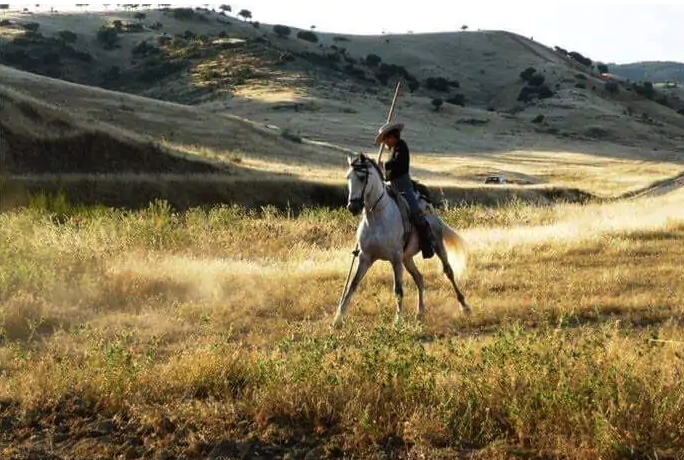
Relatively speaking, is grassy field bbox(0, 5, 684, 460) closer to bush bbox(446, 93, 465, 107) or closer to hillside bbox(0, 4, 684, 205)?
hillside bbox(0, 4, 684, 205)

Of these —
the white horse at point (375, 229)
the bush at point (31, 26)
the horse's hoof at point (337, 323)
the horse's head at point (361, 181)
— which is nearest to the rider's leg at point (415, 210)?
the white horse at point (375, 229)

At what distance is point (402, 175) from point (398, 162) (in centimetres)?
27

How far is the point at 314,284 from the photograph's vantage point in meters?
14.4

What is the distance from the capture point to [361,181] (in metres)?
11.0

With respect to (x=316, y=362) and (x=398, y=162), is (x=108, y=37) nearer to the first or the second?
(x=398, y=162)

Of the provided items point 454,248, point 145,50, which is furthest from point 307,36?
point 454,248

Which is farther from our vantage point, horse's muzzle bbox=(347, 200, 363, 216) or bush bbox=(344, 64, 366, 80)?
bush bbox=(344, 64, 366, 80)

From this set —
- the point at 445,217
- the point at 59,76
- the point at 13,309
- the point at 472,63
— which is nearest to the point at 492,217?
the point at 445,217

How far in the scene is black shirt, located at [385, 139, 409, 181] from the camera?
12.1 meters

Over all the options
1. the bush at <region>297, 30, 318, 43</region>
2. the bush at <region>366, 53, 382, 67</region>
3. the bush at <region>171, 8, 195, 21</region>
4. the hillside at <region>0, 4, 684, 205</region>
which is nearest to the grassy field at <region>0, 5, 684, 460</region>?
the hillside at <region>0, 4, 684, 205</region>

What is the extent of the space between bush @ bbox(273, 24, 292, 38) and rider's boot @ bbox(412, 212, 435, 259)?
441ft

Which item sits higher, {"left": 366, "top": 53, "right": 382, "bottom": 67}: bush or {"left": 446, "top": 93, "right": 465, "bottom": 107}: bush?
{"left": 366, "top": 53, "right": 382, "bottom": 67}: bush

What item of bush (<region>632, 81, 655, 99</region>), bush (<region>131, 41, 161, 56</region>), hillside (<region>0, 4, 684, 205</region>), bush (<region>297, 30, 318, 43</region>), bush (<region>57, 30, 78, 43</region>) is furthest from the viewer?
bush (<region>297, 30, 318, 43</region>)

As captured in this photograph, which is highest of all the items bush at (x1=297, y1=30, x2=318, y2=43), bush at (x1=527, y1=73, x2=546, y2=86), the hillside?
bush at (x1=297, y1=30, x2=318, y2=43)
